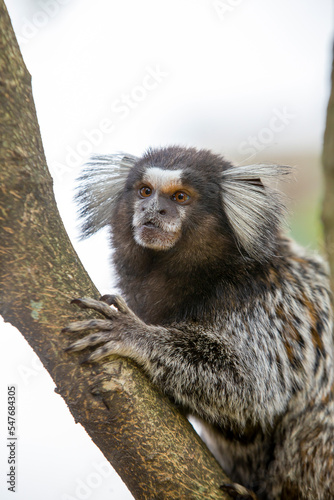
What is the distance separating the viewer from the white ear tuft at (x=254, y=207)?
3.33 meters

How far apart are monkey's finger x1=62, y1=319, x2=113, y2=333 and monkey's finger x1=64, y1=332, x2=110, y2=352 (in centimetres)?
4

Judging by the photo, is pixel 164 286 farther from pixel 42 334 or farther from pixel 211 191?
pixel 42 334

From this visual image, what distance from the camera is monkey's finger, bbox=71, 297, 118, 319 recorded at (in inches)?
93.9

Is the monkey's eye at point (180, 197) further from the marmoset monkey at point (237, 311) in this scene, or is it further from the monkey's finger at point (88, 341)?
the monkey's finger at point (88, 341)

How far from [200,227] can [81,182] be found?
1.14 m

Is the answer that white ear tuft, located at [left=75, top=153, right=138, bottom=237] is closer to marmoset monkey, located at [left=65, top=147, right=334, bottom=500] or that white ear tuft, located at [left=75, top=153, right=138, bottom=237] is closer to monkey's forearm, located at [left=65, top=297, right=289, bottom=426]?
marmoset monkey, located at [left=65, top=147, right=334, bottom=500]

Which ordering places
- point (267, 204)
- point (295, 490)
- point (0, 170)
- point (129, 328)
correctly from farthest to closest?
point (267, 204), point (295, 490), point (129, 328), point (0, 170)

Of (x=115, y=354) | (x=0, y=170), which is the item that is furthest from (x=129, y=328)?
(x=0, y=170)

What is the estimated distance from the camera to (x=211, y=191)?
11.3ft

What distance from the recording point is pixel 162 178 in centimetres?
335

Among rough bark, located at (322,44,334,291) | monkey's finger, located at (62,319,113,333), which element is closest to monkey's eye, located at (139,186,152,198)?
monkey's finger, located at (62,319,113,333)

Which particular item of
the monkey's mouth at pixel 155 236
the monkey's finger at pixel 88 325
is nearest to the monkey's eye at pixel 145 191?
the monkey's mouth at pixel 155 236

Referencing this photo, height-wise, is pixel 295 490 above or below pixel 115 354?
below

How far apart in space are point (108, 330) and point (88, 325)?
190 millimetres
